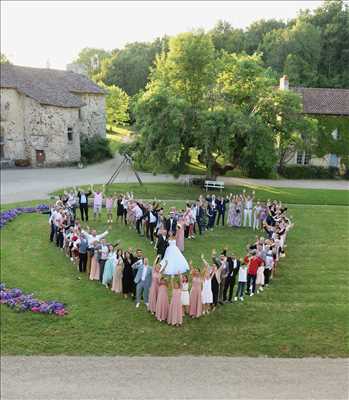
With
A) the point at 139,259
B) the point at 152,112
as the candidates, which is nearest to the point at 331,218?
the point at 152,112

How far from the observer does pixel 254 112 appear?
1239 inches

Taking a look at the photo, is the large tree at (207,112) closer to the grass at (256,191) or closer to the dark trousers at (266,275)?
the grass at (256,191)

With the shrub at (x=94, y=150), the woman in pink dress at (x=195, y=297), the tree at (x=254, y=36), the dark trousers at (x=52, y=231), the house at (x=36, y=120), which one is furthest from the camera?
the shrub at (x=94, y=150)

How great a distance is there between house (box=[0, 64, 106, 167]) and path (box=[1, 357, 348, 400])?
1390 inches

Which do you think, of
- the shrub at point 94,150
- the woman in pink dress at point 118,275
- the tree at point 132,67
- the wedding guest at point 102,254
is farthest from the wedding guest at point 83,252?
the tree at point 132,67

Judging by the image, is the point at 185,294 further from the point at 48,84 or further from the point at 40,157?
the point at 48,84

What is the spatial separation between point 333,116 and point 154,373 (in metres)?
36.5

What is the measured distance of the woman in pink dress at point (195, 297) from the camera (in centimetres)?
1323

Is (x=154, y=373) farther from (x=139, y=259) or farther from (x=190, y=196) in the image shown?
(x=190, y=196)

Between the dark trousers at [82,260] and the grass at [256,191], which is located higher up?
the grass at [256,191]

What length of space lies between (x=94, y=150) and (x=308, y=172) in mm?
22636

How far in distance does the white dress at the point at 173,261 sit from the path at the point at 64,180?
54.2 ft

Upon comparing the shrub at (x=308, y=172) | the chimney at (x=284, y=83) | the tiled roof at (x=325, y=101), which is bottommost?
the shrub at (x=308, y=172)

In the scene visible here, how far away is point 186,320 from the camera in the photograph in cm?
1342
